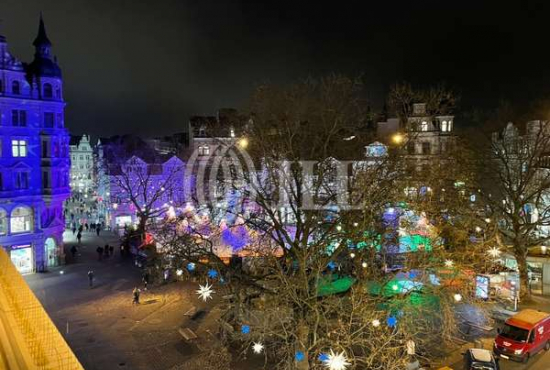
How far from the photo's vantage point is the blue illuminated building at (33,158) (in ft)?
104

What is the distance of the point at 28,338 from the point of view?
14.9ft

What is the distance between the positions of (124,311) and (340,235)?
1555 centimetres

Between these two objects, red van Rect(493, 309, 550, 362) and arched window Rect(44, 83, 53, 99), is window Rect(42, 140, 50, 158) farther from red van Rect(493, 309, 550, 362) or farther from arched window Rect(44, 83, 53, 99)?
red van Rect(493, 309, 550, 362)

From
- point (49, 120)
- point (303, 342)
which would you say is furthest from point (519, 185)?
point (49, 120)

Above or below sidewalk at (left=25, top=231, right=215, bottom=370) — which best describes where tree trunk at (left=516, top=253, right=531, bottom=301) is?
above

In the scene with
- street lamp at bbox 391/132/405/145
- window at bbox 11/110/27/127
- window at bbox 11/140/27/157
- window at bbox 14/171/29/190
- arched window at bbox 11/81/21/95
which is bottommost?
window at bbox 14/171/29/190

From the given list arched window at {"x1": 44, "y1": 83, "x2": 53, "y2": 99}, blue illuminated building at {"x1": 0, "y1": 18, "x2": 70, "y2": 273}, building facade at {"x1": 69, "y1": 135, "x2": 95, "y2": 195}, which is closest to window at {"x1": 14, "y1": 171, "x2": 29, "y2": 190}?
blue illuminated building at {"x1": 0, "y1": 18, "x2": 70, "y2": 273}

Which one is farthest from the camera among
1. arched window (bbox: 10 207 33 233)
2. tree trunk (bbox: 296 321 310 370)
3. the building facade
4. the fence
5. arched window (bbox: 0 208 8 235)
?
the building facade

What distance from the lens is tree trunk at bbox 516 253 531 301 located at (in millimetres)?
23812

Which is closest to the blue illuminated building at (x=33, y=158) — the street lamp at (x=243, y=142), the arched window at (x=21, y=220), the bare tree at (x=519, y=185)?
the arched window at (x=21, y=220)

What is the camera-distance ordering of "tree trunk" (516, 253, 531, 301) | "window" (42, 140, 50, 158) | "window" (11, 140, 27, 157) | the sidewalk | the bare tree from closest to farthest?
the sidewalk → the bare tree → "tree trunk" (516, 253, 531, 301) → "window" (11, 140, 27, 157) → "window" (42, 140, 50, 158)

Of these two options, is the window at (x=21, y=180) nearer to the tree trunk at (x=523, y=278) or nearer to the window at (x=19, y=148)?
the window at (x=19, y=148)

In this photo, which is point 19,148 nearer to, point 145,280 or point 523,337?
point 145,280

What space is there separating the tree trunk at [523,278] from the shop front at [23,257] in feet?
112
